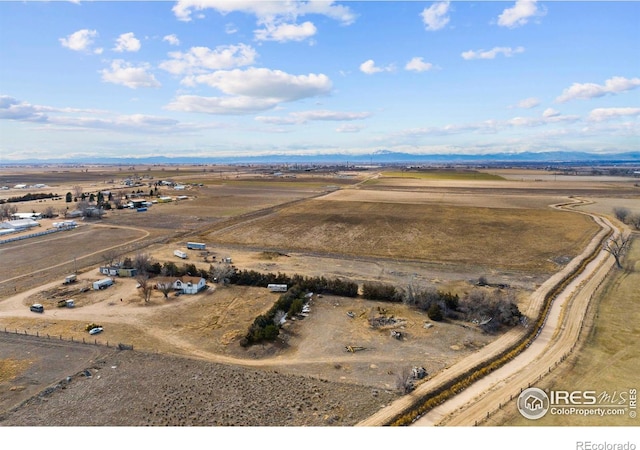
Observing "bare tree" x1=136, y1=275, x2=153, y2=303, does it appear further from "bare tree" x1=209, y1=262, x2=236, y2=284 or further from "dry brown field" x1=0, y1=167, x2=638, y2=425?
"bare tree" x1=209, y1=262, x2=236, y2=284

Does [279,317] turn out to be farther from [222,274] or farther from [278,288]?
[222,274]

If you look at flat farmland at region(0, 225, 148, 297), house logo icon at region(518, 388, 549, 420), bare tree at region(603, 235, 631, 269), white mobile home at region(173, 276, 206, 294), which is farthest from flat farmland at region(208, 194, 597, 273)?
house logo icon at region(518, 388, 549, 420)

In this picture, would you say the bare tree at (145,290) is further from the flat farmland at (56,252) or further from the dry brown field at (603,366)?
the dry brown field at (603,366)

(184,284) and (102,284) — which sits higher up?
(184,284)

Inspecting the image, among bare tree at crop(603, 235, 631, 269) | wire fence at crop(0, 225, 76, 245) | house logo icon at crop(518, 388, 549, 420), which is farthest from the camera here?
wire fence at crop(0, 225, 76, 245)

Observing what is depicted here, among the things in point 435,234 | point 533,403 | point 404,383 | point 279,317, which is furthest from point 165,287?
point 435,234

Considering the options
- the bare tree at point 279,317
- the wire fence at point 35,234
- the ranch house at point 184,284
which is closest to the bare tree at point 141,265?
the ranch house at point 184,284

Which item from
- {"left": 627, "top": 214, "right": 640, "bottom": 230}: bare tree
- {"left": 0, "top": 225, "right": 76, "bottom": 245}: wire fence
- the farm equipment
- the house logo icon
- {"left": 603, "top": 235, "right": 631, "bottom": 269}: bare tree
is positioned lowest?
the farm equipment
